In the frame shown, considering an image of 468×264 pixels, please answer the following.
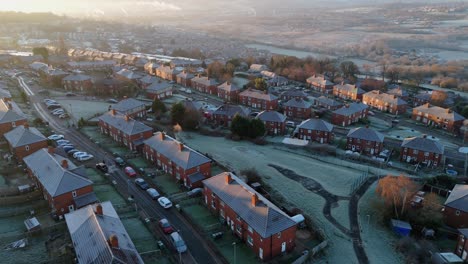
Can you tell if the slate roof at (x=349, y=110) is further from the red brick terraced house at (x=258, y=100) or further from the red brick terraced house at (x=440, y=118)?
the red brick terraced house at (x=258, y=100)

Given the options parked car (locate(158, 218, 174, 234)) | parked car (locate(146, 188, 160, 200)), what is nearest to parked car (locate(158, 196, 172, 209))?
parked car (locate(146, 188, 160, 200))

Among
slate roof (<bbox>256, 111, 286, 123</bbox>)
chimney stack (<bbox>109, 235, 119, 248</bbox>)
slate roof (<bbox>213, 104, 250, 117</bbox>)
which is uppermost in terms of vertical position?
chimney stack (<bbox>109, 235, 119, 248</bbox>)

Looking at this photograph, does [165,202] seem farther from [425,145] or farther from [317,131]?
[425,145]

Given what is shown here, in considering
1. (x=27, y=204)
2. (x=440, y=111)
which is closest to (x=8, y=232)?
(x=27, y=204)

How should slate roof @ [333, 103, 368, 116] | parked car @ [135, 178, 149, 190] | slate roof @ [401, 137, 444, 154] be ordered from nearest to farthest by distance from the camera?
parked car @ [135, 178, 149, 190], slate roof @ [401, 137, 444, 154], slate roof @ [333, 103, 368, 116]

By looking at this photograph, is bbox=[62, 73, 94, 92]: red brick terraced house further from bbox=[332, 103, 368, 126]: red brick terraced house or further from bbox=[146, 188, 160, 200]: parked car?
bbox=[332, 103, 368, 126]: red brick terraced house

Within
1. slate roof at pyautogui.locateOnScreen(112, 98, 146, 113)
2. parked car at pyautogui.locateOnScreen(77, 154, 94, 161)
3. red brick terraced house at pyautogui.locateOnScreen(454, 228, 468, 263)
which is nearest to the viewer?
Result: red brick terraced house at pyautogui.locateOnScreen(454, 228, 468, 263)

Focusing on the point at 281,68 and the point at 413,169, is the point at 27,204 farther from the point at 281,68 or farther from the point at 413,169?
the point at 281,68

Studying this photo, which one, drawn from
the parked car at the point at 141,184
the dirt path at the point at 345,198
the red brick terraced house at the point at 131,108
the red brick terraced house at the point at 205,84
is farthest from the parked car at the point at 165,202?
the red brick terraced house at the point at 205,84
